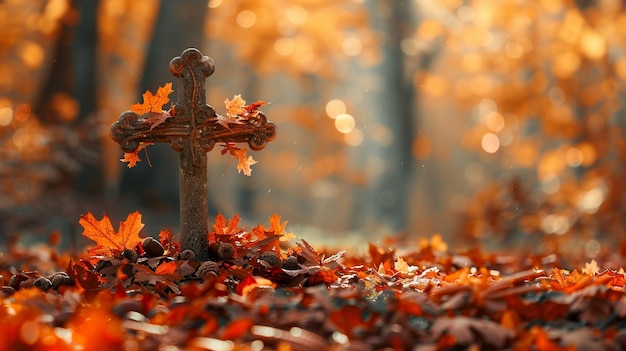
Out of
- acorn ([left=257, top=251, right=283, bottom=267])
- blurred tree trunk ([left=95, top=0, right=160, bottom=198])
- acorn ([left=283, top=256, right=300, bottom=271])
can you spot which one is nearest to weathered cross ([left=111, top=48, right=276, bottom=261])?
acorn ([left=257, top=251, right=283, bottom=267])

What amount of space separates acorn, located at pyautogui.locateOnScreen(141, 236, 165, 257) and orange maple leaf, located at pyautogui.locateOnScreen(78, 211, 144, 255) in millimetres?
72

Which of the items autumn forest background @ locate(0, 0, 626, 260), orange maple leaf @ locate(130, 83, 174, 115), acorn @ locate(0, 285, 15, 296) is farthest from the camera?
autumn forest background @ locate(0, 0, 626, 260)

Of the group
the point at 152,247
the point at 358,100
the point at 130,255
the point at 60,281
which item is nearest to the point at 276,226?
the point at 152,247

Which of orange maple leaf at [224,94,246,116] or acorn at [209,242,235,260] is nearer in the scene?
acorn at [209,242,235,260]

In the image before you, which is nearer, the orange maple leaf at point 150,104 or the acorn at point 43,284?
the acorn at point 43,284

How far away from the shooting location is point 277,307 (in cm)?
243

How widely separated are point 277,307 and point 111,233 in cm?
121

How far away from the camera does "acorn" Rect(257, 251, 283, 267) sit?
320cm

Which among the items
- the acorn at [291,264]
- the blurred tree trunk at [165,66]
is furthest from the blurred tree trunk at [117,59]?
the acorn at [291,264]

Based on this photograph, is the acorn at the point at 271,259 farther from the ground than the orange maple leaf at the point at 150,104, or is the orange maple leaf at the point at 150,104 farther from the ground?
the orange maple leaf at the point at 150,104

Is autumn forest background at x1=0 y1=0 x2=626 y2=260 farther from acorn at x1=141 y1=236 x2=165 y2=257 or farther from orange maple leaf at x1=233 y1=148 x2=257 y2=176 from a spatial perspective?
acorn at x1=141 y1=236 x2=165 y2=257

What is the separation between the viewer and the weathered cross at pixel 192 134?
3.38 m

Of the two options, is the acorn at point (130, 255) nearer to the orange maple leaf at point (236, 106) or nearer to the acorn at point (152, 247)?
the acorn at point (152, 247)

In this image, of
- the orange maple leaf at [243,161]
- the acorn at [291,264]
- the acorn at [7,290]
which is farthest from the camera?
the orange maple leaf at [243,161]
